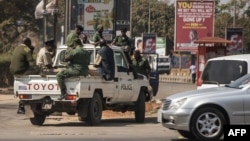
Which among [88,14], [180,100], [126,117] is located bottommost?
[126,117]

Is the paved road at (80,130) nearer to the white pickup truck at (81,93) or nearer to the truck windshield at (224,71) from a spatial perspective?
the white pickup truck at (81,93)

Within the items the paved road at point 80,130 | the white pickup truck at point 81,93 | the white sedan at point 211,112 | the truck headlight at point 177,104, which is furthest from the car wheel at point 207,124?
the white pickup truck at point 81,93

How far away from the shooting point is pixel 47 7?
86.6 feet

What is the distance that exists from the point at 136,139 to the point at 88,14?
47.9 feet

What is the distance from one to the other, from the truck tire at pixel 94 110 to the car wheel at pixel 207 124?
168 inches

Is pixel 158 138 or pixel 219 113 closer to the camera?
pixel 219 113

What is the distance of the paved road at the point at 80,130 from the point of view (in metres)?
14.4

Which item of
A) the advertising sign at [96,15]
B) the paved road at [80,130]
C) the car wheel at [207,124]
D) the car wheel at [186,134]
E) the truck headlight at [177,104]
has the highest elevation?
the advertising sign at [96,15]

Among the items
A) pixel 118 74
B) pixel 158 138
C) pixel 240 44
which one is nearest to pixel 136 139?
pixel 158 138

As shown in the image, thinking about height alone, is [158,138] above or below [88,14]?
below

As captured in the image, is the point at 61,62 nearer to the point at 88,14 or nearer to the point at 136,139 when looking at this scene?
the point at 136,139

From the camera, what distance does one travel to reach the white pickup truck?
16.5 metres

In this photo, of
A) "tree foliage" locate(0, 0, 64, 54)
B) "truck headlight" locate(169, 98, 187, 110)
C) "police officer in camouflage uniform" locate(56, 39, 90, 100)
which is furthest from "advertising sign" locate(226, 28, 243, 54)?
"truck headlight" locate(169, 98, 187, 110)

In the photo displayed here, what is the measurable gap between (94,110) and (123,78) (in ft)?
5.02
